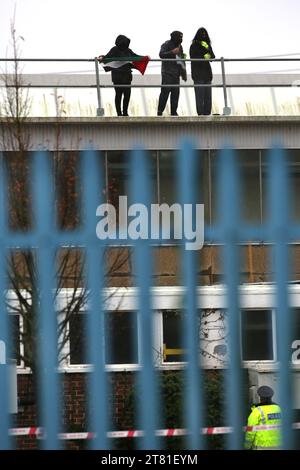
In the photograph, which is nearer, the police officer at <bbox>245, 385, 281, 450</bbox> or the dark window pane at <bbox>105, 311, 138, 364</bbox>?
the police officer at <bbox>245, 385, 281, 450</bbox>

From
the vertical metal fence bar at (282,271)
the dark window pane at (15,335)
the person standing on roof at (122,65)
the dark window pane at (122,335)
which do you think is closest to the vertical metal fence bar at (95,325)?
the dark window pane at (122,335)

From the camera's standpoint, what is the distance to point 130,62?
56.7 ft

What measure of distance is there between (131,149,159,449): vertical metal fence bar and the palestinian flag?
10.5 metres

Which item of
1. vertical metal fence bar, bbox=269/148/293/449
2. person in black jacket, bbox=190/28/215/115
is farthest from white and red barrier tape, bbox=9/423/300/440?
person in black jacket, bbox=190/28/215/115

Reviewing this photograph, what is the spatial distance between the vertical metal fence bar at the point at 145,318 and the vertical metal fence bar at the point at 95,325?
8.3 inches

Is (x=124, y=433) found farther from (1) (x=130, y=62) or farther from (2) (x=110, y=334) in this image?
(1) (x=130, y=62)

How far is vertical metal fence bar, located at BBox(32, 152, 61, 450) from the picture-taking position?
6715mm

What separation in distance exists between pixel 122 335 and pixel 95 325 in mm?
1743

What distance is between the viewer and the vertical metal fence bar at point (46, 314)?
6715 mm

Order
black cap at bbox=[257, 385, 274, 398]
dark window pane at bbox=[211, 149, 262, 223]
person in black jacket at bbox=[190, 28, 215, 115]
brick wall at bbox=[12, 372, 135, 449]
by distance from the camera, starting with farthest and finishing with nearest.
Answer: person in black jacket at bbox=[190, 28, 215, 115]
black cap at bbox=[257, 385, 274, 398]
dark window pane at bbox=[211, 149, 262, 223]
brick wall at bbox=[12, 372, 135, 449]

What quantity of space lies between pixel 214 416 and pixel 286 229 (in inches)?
50.8

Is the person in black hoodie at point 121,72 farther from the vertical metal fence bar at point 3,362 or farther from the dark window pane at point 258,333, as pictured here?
the vertical metal fence bar at point 3,362

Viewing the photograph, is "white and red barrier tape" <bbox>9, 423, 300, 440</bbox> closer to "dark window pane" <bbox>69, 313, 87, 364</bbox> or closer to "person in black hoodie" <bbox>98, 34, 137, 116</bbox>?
"dark window pane" <bbox>69, 313, 87, 364</bbox>
